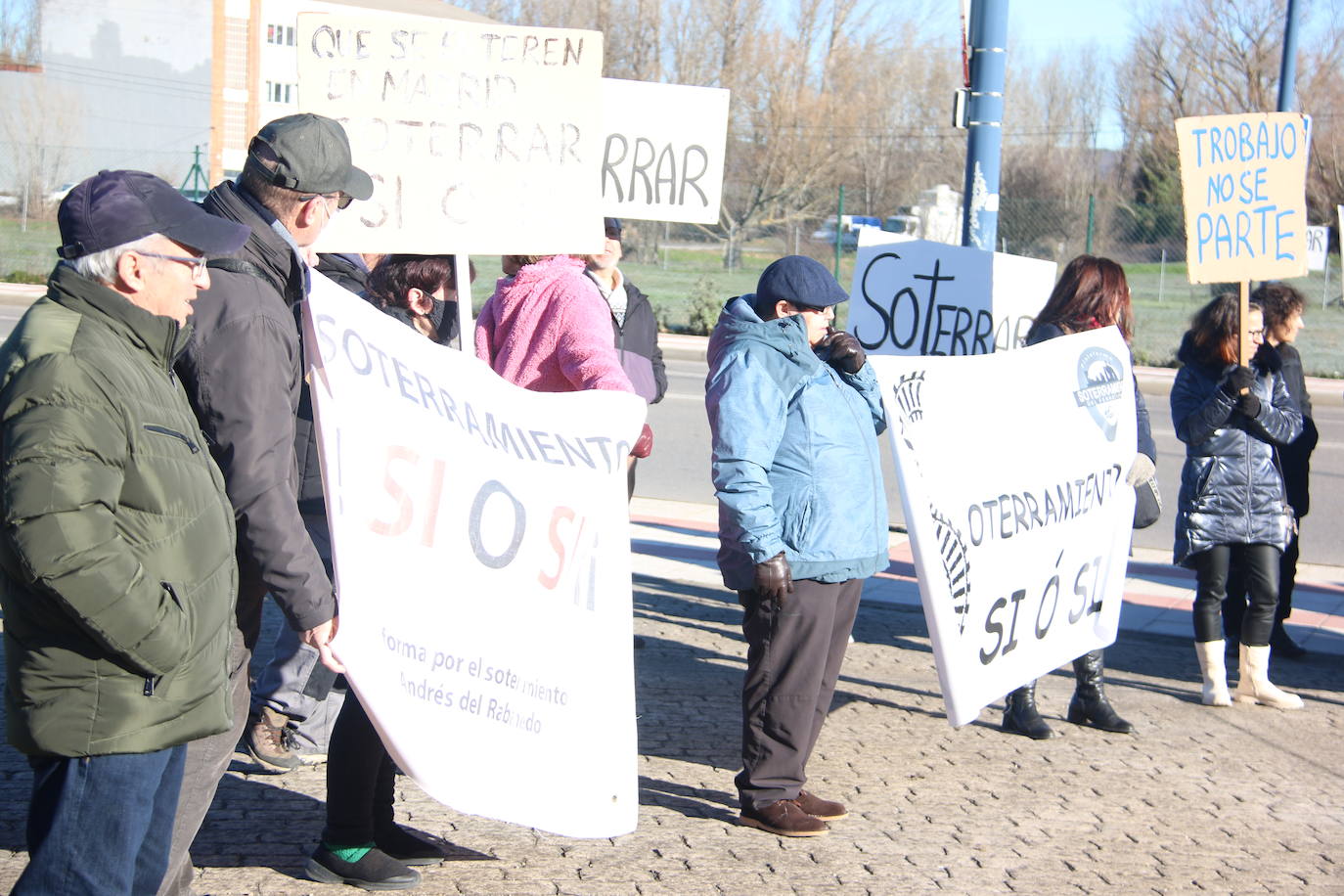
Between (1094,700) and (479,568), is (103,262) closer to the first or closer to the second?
(479,568)

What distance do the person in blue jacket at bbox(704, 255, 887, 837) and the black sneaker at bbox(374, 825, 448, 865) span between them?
3.25 feet

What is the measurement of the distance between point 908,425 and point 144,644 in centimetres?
266

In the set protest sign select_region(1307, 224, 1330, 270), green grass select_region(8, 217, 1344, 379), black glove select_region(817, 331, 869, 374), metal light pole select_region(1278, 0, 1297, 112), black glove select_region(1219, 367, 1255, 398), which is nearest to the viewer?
black glove select_region(817, 331, 869, 374)

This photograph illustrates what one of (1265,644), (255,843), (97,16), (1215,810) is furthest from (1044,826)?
(97,16)

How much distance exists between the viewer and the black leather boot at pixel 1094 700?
543 cm

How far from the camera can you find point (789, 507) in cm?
420

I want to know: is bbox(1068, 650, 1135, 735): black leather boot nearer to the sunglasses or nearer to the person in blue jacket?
the person in blue jacket

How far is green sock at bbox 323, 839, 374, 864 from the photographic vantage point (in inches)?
144

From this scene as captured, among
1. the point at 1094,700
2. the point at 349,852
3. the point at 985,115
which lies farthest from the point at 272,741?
the point at 985,115

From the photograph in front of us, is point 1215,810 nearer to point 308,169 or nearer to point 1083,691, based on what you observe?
point 1083,691

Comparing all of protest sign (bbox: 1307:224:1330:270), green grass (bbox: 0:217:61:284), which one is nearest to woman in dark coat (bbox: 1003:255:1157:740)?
protest sign (bbox: 1307:224:1330:270)

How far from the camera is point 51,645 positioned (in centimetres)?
244

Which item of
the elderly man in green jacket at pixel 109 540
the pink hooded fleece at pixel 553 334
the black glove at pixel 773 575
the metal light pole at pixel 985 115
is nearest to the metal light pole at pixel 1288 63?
the metal light pole at pixel 985 115

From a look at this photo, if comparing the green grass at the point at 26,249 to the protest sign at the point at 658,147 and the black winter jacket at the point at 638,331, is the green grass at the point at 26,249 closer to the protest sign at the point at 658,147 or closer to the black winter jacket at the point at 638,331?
the protest sign at the point at 658,147
